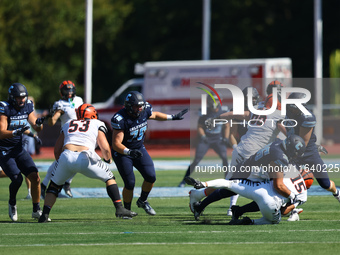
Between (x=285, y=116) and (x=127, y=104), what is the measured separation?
7.37 ft

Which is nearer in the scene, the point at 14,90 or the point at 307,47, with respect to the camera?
the point at 14,90

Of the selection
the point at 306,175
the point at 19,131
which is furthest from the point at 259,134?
the point at 19,131

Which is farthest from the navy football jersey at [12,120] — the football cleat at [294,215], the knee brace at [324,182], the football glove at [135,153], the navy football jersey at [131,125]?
the knee brace at [324,182]

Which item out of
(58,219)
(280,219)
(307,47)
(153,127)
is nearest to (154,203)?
(58,219)

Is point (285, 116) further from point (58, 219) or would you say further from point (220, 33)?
point (220, 33)

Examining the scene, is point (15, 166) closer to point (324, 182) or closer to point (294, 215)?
point (294, 215)

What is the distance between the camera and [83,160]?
9.47 m

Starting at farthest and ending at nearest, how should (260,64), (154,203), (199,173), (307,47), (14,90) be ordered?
(307,47)
(260,64)
(199,173)
(154,203)
(14,90)

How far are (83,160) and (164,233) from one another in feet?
5.02

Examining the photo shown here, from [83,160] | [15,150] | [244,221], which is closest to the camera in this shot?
[244,221]

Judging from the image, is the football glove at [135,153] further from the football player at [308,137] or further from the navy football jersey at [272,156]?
the football player at [308,137]

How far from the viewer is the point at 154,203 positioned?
12.1 metres

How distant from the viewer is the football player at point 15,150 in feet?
33.0

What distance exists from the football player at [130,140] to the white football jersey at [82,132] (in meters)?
0.31
